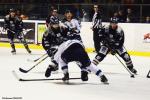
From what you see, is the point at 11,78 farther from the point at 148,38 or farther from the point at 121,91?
the point at 148,38

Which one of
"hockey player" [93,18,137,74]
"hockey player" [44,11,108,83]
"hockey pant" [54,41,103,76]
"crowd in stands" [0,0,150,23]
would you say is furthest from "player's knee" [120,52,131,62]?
"crowd in stands" [0,0,150,23]

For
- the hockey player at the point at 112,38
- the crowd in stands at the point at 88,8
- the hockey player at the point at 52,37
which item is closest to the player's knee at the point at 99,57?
the hockey player at the point at 112,38

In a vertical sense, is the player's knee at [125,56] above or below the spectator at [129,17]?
below

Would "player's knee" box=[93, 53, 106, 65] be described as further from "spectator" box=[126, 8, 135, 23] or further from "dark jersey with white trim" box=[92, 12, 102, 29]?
"spectator" box=[126, 8, 135, 23]

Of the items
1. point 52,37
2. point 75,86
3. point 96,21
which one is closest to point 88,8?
point 96,21

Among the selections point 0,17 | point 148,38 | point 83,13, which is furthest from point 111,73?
point 0,17

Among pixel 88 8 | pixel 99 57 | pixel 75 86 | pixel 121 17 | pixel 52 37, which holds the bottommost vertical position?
pixel 75 86

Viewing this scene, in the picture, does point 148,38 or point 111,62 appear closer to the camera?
point 111,62

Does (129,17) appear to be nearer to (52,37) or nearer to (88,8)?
(88,8)

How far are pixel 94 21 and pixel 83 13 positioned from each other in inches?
58.0

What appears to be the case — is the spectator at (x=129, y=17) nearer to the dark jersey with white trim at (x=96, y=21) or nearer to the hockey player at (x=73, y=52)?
the dark jersey with white trim at (x=96, y=21)

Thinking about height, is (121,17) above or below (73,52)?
below

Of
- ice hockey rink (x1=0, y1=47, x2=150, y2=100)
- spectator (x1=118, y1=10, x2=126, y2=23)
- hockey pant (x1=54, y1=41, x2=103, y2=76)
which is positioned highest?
hockey pant (x1=54, y1=41, x2=103, y2=76)

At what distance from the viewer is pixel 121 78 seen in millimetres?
10258
